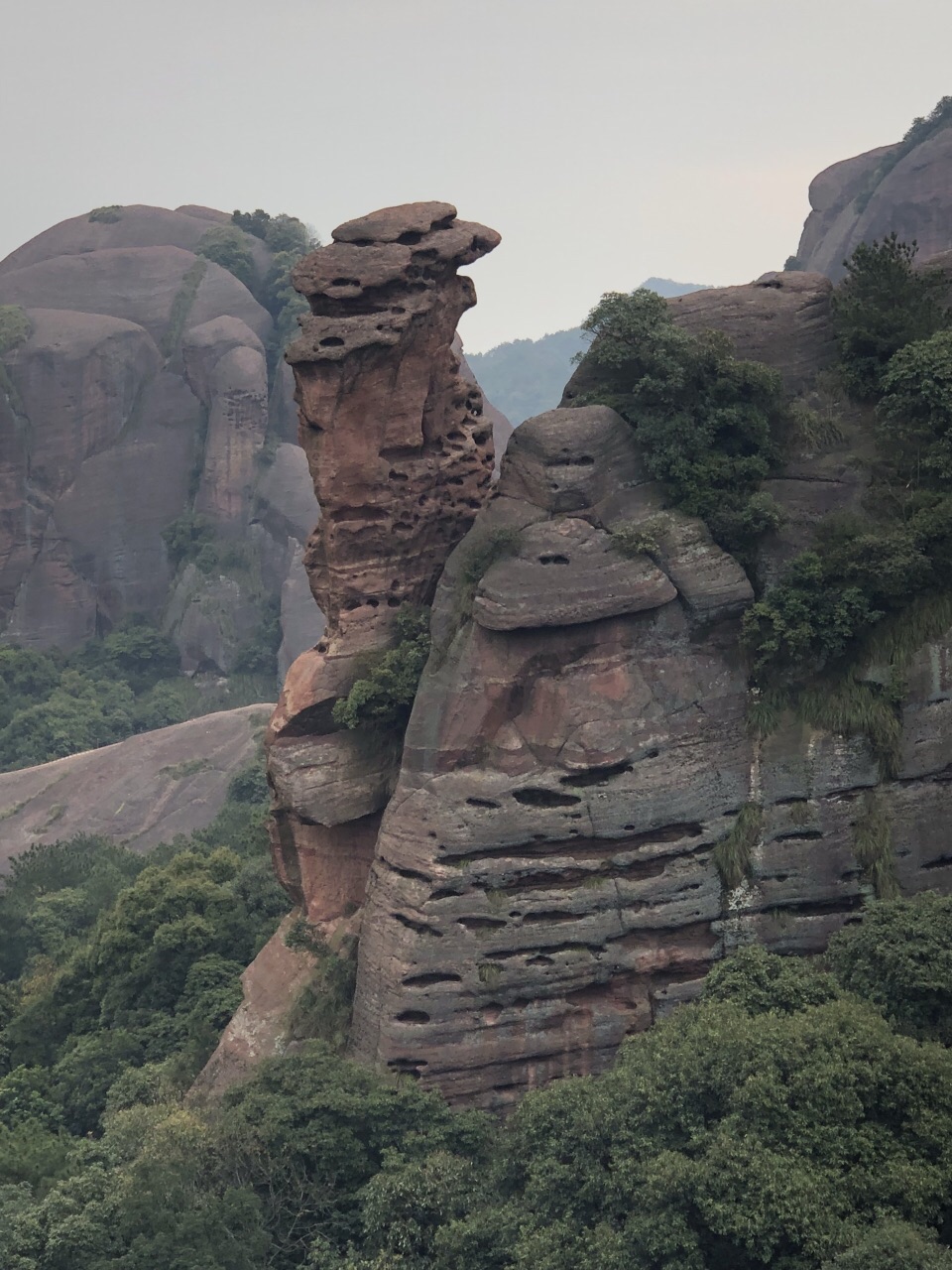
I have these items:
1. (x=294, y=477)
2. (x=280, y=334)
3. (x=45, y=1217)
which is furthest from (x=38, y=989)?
(x=280, y=334)

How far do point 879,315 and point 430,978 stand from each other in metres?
11.0

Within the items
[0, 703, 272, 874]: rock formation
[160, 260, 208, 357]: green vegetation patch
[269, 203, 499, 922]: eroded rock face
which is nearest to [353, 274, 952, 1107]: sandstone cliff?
[269, 203, 499, 922]: eroded rock face

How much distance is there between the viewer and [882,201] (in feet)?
245

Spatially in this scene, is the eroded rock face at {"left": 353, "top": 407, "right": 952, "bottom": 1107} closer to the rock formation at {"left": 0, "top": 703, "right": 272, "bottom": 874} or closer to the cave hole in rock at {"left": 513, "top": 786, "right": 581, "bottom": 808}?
the cave hole in rock at {"left": 513, "top": 786, "right": 581, "bottom": 808}

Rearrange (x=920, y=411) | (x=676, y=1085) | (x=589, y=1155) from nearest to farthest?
(x=676, y=1085) < (x=589, y=1155) < (x=920, y=411)

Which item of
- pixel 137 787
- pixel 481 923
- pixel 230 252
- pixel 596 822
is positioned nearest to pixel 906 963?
pixel 596 822

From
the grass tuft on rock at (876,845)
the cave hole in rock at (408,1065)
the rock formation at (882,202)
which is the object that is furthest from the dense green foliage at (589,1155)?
the rock formation at (882,202)

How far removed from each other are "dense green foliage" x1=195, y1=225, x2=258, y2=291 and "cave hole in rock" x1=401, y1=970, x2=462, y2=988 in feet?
222

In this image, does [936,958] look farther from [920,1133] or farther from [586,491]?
[586,491]

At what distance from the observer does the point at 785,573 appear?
22.4 meters

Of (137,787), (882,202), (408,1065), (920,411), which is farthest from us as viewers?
(882,202)

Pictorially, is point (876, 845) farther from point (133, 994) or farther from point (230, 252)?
point (230, 252)

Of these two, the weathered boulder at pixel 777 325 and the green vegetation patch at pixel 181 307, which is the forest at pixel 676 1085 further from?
the green vegetation patch at pixel 181 307

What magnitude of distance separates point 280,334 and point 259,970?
61.6 m
